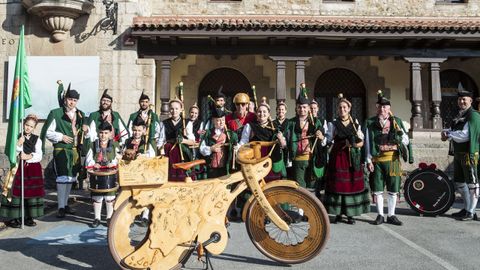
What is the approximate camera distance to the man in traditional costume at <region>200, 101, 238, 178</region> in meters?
5.72

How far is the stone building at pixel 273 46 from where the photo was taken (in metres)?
10.6

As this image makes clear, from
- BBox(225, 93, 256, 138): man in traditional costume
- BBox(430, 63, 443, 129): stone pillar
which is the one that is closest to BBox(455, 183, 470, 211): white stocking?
BBox(225, 93, 256, 138): man in traditional costume

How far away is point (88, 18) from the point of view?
10.7 metres

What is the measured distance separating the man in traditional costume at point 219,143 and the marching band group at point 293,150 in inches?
0.6

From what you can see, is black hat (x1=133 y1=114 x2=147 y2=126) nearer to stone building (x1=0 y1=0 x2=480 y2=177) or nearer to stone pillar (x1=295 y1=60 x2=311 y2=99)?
stone building (x1=0 y1=0 x2=480 y2=177)

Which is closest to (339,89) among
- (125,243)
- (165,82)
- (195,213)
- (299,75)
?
(299,75)

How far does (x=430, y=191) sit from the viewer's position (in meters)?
6.14

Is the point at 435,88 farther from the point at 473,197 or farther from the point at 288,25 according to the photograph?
the point at 473,197

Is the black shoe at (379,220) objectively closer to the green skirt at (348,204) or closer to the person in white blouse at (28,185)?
the green skirt at (348,204)

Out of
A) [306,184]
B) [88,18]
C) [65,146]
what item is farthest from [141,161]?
[88,18]

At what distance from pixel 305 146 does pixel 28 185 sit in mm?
4027

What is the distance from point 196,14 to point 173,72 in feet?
6.63

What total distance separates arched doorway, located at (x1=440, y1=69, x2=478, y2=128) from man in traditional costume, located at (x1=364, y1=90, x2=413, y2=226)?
862cm

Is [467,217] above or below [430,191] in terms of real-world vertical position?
below
